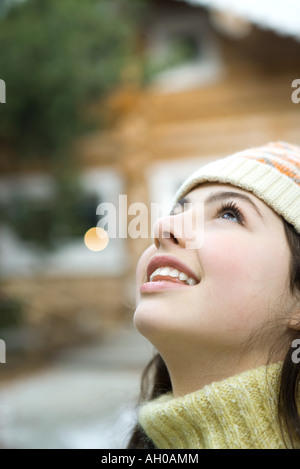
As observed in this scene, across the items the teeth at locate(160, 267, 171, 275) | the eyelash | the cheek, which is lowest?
the cheek

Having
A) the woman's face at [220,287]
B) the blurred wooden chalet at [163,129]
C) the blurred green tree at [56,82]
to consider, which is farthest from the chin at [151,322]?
the blurred wooden chalet at [163,129]

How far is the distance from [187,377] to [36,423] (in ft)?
10.3

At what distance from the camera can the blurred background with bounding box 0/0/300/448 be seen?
5738mm

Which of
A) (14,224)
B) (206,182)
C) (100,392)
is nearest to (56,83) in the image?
(14,224)

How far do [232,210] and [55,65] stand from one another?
518 cm

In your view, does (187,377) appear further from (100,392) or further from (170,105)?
(170,105)

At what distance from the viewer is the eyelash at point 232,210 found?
115cm

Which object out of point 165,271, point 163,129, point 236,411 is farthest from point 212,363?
point 163,129

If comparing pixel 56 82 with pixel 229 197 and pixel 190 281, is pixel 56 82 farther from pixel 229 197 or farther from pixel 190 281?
pixel 190 281

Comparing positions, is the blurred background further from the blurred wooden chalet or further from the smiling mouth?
the smiling mouth

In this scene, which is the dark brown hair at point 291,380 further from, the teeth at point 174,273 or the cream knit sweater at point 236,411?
the teeth at point 174,273

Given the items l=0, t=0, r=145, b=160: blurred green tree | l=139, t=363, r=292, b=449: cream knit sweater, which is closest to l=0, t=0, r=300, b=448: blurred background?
l=0, t=0, r=145, b=160: blurred green tree

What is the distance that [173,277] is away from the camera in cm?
111

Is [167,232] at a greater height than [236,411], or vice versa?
[167,232]
